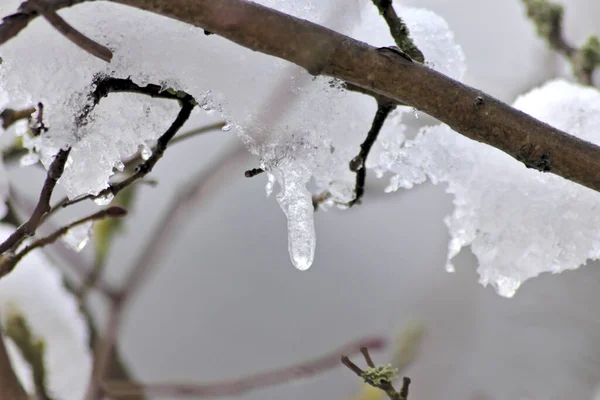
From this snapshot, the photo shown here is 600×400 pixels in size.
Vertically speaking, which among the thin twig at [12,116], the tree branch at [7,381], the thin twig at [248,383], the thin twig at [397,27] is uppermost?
the thin twig at [397,27]

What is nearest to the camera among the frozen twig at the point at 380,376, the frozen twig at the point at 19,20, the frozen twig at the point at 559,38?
the frozen twig at the point at 19,20

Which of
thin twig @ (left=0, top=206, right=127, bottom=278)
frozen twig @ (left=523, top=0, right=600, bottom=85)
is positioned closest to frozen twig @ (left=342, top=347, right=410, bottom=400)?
thin twig @ (left=0, top=206, right=127, bottom=278)

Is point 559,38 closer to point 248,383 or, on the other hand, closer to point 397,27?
point 397,27

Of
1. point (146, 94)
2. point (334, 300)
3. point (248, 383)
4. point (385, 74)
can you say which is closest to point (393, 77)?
point (385, 74)

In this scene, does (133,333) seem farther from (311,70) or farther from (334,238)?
(311,70)

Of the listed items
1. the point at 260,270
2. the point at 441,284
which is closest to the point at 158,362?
the point at 260,270

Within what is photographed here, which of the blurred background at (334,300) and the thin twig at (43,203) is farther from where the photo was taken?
the blurred background at (334,300)

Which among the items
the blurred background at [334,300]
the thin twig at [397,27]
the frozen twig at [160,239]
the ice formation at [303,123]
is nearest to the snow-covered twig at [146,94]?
the ice formation at [303,123]

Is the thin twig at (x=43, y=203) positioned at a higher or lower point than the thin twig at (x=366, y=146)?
lower

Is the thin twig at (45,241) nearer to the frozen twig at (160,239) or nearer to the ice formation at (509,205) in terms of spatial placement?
the ice formation at (509,205)
